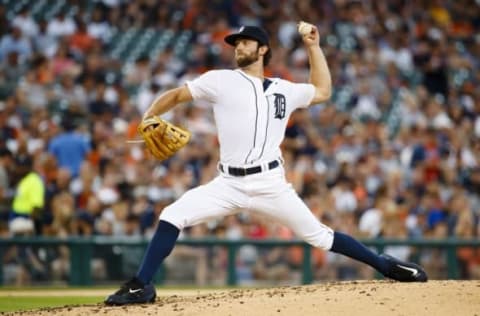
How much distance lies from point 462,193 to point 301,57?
3.94 metres

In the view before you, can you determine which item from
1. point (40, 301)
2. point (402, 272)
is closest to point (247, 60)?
point (402, 272)

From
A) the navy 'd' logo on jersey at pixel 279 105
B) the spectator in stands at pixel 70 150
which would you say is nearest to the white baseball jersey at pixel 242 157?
the navy 'd' logo on jersey at pixel 279 105

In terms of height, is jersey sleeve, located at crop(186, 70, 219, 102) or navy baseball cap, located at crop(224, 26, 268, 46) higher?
navy baseball cap, located at crop(224, 26, 268, 46)

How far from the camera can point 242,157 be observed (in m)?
6.95

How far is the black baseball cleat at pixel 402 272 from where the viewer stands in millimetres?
7480

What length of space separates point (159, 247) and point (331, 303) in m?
1.15

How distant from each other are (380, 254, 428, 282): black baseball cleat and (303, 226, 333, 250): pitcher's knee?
18.2 inches

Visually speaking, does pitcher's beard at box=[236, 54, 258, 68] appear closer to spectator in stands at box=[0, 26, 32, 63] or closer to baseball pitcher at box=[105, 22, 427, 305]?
baseball pitcher at box=[105, 22, 427, 305]

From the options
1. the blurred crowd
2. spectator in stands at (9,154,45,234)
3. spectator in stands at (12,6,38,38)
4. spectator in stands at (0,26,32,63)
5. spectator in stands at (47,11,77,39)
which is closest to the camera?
spectator in stands at (9,154,45,234)

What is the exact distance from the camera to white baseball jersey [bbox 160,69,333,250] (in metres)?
6.94

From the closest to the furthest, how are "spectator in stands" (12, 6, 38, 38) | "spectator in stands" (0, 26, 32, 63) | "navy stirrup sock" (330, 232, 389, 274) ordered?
"navy stirrup sock" (330, 232, 389, 274) < "spectator in stands" (0, 26, 32, 63) < "spectator in stands" (12, 6, 38, 38)

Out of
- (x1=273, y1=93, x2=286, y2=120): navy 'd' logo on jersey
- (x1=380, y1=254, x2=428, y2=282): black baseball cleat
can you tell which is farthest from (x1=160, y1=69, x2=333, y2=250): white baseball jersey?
(x1=380, y1=254, x2=428, y2=282): black baseball cleat

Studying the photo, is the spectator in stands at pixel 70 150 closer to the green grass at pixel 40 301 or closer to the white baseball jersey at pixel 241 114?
the green grass at pixel 40 301

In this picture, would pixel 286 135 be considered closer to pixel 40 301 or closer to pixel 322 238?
pixel 40 301
